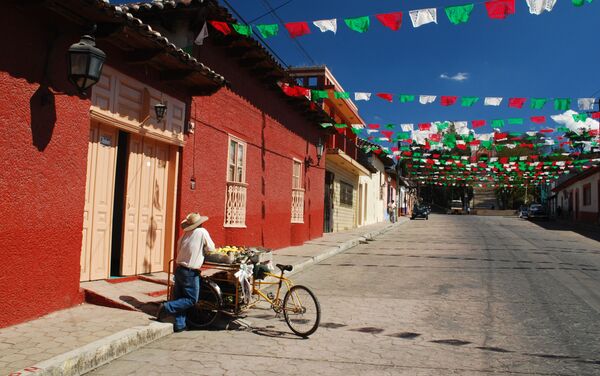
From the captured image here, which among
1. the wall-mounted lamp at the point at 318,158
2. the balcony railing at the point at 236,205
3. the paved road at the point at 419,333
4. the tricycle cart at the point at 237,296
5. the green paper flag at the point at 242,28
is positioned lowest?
the paved road at the point at 419,333

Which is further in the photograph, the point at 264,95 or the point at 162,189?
the point at 264,95

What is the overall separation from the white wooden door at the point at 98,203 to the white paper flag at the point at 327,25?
3871 millimetres

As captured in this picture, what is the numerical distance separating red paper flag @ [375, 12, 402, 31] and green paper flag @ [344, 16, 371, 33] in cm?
21

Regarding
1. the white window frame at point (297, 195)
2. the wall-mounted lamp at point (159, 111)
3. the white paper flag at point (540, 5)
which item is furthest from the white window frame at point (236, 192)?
the white paper flag at point (540, 5)

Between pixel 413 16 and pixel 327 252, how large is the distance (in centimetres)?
804

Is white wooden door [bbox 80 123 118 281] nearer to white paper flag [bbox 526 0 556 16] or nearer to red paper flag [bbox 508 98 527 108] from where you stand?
white paper flag [bbox 526 0 556 16]

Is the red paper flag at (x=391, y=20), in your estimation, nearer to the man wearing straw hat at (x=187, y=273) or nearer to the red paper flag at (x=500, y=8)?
the red paper flag at (x=500, y=8)

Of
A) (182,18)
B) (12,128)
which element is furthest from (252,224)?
(12,128)

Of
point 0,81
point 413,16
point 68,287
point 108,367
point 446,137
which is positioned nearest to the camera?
point 108,367

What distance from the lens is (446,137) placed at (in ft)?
74.6

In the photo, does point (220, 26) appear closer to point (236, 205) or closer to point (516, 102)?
point (236, 205)

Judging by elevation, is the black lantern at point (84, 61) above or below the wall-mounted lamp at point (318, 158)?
below

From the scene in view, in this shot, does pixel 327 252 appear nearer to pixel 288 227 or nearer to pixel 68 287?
pixel 288 227

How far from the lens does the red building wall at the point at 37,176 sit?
5.45 meters
